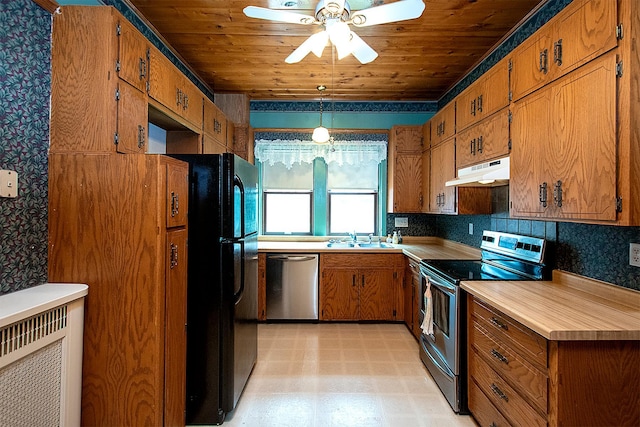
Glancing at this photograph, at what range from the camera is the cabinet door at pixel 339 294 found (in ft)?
12.4

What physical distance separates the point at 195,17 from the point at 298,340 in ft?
9.88

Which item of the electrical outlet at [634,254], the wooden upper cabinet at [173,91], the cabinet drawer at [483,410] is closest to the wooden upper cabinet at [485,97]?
the electrical outlet at [634,254]

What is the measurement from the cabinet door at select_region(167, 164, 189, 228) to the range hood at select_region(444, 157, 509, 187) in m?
1.99

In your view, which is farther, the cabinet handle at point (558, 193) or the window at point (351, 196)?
the window at point (351, 196)

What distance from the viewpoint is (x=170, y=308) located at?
67.0 inches

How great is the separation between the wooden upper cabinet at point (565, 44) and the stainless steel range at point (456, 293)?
1.05 m

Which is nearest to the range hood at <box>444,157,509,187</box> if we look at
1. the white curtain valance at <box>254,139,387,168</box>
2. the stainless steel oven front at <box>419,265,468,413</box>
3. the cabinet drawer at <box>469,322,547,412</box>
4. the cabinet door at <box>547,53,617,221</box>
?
the cabinet door at <box>547,53,617,221</box>

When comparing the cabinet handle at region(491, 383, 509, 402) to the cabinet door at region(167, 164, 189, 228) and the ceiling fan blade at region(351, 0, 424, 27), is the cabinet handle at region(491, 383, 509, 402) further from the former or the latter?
the ceiling fan blade at region(351, 0, 424, 27)

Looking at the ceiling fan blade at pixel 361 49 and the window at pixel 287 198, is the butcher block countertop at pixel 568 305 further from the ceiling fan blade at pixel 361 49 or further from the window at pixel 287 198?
the window at pixel 287 198

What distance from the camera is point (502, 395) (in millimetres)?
1698

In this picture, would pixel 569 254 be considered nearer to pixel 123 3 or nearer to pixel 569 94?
pixel 569 94

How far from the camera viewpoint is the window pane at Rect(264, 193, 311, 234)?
4.46 m

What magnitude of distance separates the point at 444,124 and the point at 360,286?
77.6 inches

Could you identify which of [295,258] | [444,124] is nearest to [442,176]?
[444,124]
